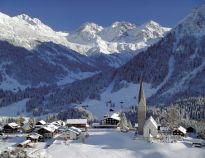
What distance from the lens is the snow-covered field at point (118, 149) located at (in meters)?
142

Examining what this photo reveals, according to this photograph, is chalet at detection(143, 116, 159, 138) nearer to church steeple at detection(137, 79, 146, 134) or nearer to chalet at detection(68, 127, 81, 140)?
church steeple at detection(137, 79, 146, 134)

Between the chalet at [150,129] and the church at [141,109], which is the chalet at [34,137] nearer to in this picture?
the church at [141,109]

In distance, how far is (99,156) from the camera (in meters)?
141

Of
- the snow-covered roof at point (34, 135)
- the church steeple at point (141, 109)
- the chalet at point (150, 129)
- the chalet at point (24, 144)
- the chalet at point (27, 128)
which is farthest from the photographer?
the chalet at point (27, 128)

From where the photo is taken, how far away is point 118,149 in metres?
147

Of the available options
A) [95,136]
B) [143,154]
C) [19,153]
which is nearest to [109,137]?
[95,136]

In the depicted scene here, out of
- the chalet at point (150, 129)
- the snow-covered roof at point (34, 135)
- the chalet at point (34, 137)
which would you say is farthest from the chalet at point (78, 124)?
the chalet at point (150, 129)

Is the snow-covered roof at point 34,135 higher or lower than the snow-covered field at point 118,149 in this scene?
higher

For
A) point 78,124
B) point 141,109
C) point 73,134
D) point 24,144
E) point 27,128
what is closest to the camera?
point 24,144

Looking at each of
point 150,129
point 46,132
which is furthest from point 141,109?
point 46,132

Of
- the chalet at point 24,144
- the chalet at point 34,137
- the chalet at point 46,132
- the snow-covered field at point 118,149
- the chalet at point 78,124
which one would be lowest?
the snow-covered field at point 118,149

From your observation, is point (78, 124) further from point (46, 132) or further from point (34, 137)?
point (34, 137)

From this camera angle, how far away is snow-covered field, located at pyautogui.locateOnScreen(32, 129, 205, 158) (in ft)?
465

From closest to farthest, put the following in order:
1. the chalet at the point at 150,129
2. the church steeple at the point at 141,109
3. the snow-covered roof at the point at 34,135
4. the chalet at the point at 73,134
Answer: the chalet at the point at 150,129 < the snow-covered roof at the point at 34,135 < the chalet at the point at 73,134 < the church steeple at the point at 141,109
